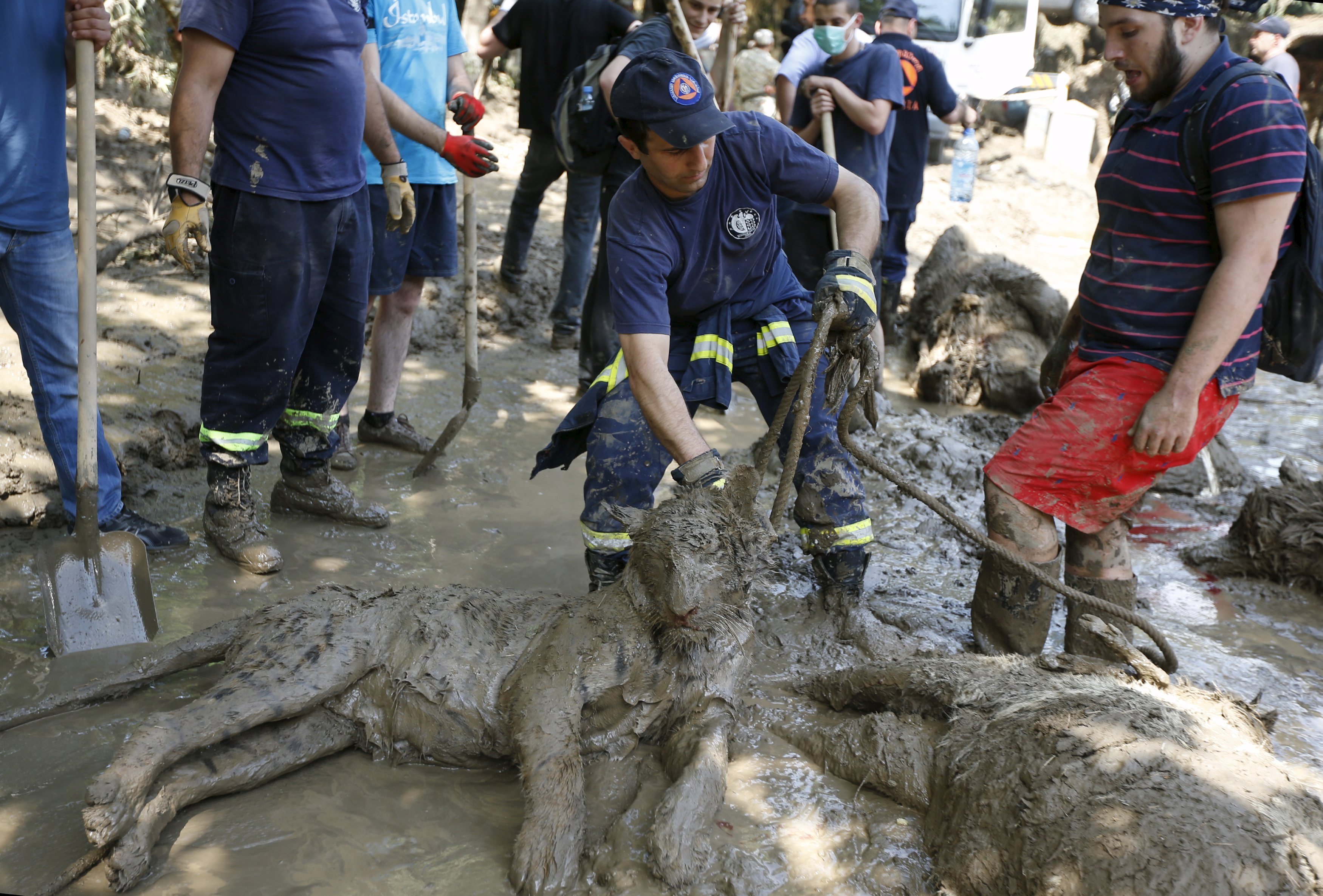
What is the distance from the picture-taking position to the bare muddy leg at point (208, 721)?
2.13m

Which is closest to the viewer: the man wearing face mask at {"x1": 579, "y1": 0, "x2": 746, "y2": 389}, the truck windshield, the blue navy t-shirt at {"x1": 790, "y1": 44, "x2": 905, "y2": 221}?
the man wearing face mask at {"x1": 579, "y1": 0, "x2": 746, "y2": 389}

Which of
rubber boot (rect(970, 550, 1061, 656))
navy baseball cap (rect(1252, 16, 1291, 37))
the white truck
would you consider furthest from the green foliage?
the white truck

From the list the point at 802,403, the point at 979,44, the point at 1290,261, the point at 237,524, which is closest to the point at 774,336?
the point at 802,403

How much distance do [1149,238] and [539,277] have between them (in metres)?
5.28

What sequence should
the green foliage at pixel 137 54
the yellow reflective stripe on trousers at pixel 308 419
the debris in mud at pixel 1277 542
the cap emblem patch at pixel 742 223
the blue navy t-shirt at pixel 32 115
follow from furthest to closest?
the green foliage at pixel 137 54 < the debris in mud at pixel 1277 542 < the yellow reflective stripe on trousers at pixel 308 419 < the cap emblem patch at pixel 742 223 < the blue navy t-shirt at pixel 32 115

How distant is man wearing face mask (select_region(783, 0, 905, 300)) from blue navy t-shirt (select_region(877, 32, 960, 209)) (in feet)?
1.42

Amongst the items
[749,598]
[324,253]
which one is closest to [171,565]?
[324,253]

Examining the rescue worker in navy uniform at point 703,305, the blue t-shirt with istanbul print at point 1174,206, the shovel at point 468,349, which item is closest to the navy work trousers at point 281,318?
the shovel at point 468,349

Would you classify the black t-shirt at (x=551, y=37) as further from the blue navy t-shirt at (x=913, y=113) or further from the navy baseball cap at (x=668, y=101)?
the navy baseball cap at (x=668, y=101)

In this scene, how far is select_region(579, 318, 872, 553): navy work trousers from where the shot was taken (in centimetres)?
313

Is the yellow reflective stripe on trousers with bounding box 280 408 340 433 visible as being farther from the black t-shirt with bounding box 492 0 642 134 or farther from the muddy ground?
the black t-shirt with bounding box 492 0 642 134

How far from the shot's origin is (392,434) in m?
4.93

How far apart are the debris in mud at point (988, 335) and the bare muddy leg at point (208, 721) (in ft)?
17.9

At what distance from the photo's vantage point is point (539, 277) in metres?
7.49
